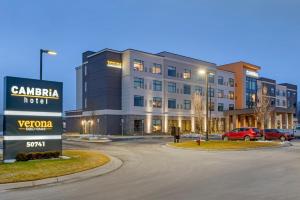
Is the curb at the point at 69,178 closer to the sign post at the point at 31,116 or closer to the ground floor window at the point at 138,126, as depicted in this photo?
the sign post at the point at 31,116

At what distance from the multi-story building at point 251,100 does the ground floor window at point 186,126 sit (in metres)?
13.1

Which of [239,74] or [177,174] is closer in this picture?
[177,174]

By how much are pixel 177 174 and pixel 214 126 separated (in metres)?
64.5

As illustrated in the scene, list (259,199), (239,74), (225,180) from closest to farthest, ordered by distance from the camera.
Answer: (259,199) < (225,180) < (239,74)

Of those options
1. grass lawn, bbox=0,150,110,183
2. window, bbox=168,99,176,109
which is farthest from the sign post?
window, bbox=168,99,176,109

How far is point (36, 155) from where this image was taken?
55.8 ft

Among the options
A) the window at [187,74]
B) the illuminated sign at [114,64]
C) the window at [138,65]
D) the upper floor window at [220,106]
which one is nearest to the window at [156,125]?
the window at [138,65]

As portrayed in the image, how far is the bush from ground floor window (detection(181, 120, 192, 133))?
170 ft

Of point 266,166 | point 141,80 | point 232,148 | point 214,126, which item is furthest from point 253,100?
point 266,166

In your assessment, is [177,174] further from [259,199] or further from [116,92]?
[116,92]

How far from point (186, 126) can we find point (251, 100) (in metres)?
27.5

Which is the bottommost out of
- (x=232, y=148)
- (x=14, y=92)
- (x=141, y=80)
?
(x=232, y=148)

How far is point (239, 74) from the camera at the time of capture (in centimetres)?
8425

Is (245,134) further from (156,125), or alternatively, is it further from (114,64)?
(114,64)
